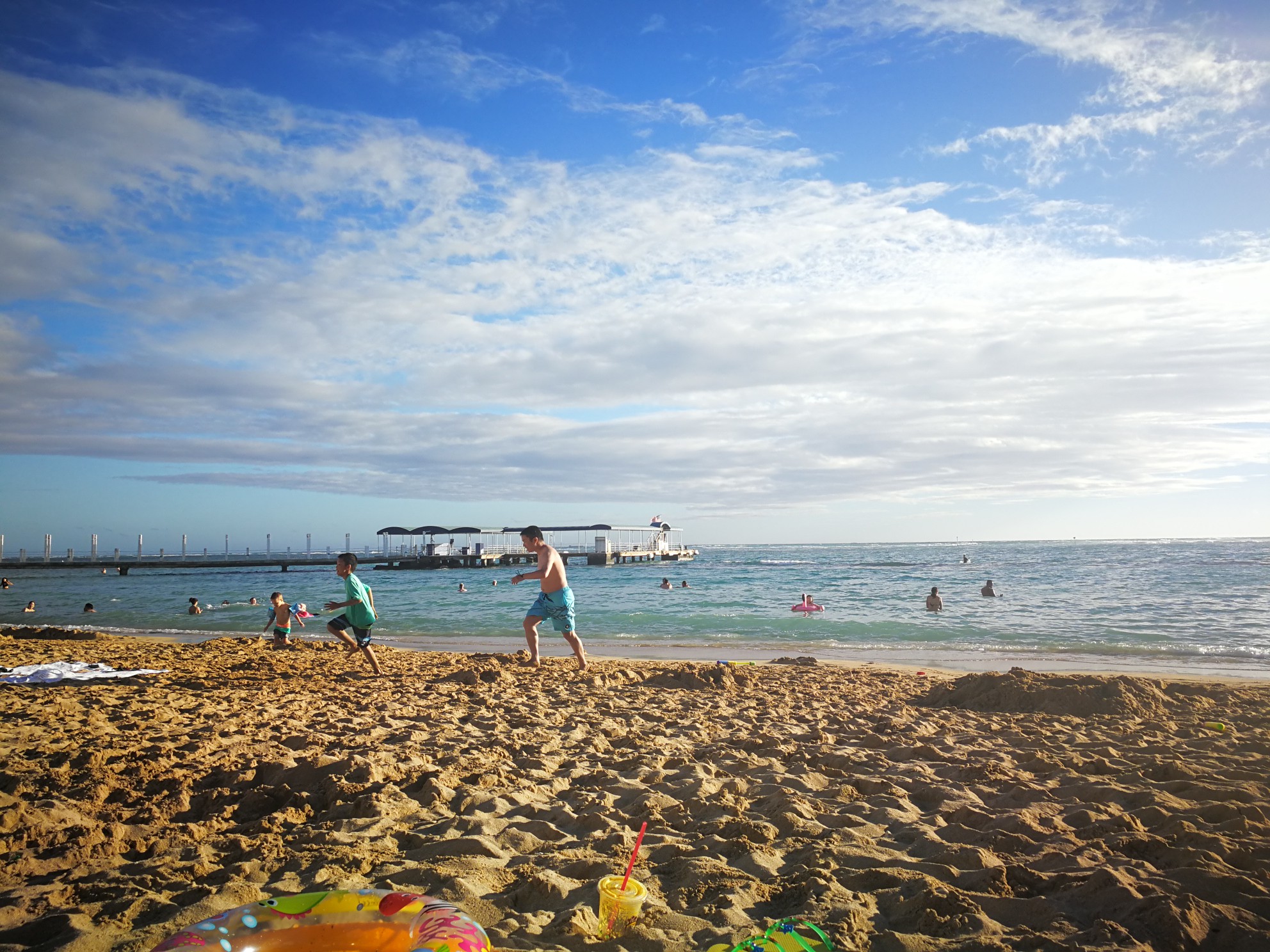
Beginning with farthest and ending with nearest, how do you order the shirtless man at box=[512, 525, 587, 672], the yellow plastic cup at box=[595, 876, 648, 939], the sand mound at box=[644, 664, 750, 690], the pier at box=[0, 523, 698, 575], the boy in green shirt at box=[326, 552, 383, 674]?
1. the pier at box=[0, 523, 698, 575]
2. the boy in green shirt at box=[326, 552, 383, 674]
3. the shirtless man at box=[512, 525, 587, 672]
4. the sand mound at box=[644, 664, 750, 690]
5. the yellow plastic cup at box=[595, 876, 648, 939]

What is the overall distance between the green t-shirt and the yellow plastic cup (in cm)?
682

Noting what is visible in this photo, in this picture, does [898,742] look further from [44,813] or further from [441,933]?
[44,813]

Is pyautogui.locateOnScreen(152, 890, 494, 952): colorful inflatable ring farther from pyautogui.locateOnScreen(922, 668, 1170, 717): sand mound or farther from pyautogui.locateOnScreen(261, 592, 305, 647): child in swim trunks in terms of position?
pyautogui.locateOnScreen(261, 592, 305, 647): child in swim trunks

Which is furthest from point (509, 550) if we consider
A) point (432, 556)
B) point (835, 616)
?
Answer: point (835, 616)

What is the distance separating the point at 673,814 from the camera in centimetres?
377

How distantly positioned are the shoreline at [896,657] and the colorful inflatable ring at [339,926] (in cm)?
883

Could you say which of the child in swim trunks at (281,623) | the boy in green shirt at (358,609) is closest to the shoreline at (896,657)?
the child in swim trunks at (281,623)

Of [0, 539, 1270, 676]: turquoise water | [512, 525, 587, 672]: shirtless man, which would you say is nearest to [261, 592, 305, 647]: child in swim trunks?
[0, 539, 1270, 676]: turquoise water

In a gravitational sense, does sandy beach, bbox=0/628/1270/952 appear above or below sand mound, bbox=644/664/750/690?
above

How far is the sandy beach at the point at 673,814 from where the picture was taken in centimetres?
268

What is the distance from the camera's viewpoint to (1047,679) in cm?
680

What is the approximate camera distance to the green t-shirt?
8812 mm

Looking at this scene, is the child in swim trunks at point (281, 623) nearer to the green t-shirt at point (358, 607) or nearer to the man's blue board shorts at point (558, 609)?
the green t-shirt at point (358, 607)

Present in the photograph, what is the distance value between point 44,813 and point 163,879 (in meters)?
1.12
